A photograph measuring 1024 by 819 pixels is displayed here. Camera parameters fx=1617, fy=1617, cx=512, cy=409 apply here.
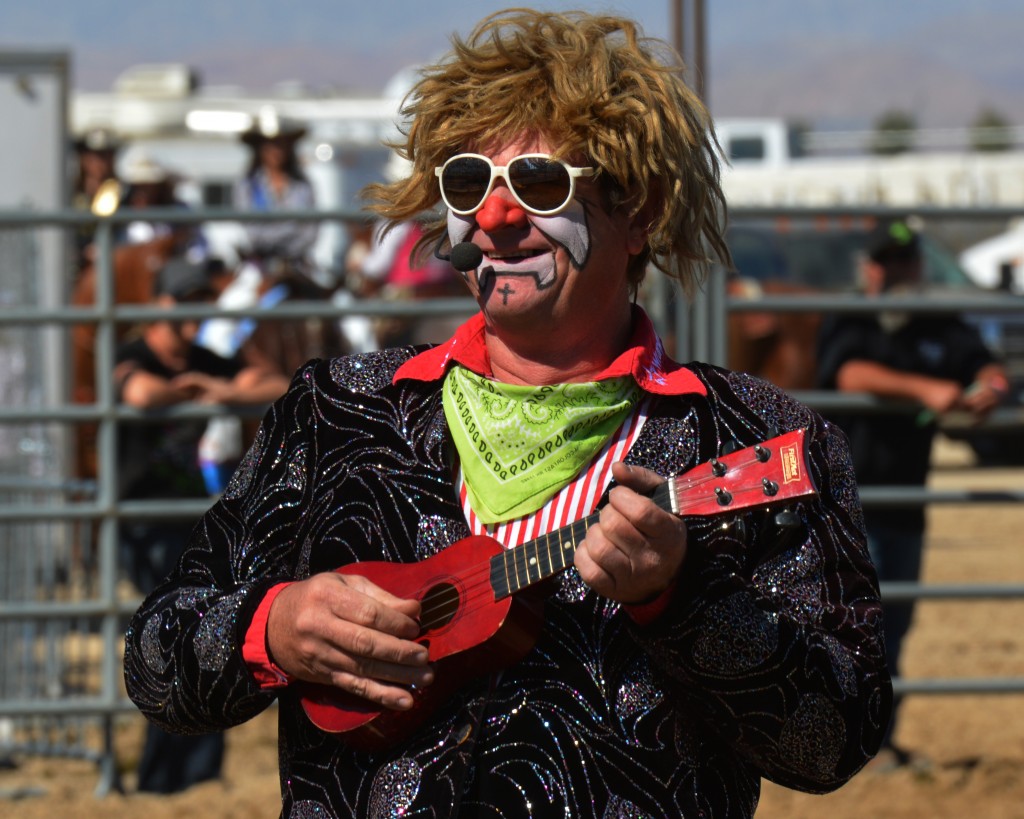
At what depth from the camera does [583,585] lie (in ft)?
6.81

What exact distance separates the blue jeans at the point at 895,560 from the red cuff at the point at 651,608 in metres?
4.09

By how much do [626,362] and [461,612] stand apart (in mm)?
421

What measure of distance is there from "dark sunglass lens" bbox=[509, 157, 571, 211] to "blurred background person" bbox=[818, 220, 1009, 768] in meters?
3.63

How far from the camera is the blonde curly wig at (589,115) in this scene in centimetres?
221

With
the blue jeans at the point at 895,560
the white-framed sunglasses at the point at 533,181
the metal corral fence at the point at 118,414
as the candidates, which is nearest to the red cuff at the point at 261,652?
the white-framed sunglasses at the point at 533,181

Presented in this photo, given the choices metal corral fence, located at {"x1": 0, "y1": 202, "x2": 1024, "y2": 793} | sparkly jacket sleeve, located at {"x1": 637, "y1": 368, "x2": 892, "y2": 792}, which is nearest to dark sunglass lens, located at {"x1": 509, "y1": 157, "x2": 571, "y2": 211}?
sparkly jacket sleeve, located at {"x1": 637, "y1": 368, "x2": 892, "y2": 792}

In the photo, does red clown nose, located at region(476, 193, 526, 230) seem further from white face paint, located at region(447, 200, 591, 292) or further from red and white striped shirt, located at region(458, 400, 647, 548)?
red and white striped shirt, located at region(458, 400, 647, 548)

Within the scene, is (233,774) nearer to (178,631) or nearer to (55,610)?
(55,610)

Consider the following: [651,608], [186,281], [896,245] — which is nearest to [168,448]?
[186,281]

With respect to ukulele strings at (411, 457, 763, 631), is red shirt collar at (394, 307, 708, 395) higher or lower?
higher

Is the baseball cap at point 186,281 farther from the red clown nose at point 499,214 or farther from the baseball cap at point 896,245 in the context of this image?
the red clown nose at point 499,214

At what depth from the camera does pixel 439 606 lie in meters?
2.08

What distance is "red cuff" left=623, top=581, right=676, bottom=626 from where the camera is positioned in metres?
1.90

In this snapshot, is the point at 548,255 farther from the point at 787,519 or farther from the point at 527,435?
the point at 787,519
